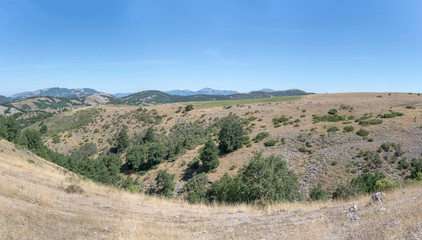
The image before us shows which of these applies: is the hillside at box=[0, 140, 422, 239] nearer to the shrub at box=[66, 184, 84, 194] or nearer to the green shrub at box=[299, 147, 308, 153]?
the shrub at box=[66, 184, 84, 194]

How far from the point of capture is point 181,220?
406 inches

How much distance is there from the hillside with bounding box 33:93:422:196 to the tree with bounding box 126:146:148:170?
16.3ft

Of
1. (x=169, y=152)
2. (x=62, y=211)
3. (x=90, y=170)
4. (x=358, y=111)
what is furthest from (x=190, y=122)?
(x=62, y=211)

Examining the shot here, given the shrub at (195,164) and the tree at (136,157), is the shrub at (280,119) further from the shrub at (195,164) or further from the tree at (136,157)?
the tree at (136,157)

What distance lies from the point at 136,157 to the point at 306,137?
1522 inches

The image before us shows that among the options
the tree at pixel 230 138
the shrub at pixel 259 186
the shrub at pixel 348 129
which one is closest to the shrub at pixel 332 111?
the shrub at pixel 348 129

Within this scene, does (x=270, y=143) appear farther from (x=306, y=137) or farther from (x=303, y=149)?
(x=306, y=137)

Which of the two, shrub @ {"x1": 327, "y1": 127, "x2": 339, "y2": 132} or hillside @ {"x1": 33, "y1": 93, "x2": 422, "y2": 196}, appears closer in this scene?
hillside @ {"x1": 33, "y1": 93, "x2": 422, "y2": 196}

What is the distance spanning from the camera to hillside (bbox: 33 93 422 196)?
3072cm

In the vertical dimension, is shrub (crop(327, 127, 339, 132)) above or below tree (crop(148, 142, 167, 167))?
above

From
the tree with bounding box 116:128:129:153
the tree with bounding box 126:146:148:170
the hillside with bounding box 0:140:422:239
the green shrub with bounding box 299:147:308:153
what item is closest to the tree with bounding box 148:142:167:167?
the tree with bounding box 126:146:148:170

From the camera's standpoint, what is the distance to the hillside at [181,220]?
22.8 feet

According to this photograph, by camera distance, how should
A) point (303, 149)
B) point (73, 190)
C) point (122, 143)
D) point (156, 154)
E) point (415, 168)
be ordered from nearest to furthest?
1. point (73, 190)
2. point (415, 168)
3. point (303, 149)
4. point (156, 154)
5. point (122, 143)

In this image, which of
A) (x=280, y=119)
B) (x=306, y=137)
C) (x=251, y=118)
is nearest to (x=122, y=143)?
(x=251, y=118)
